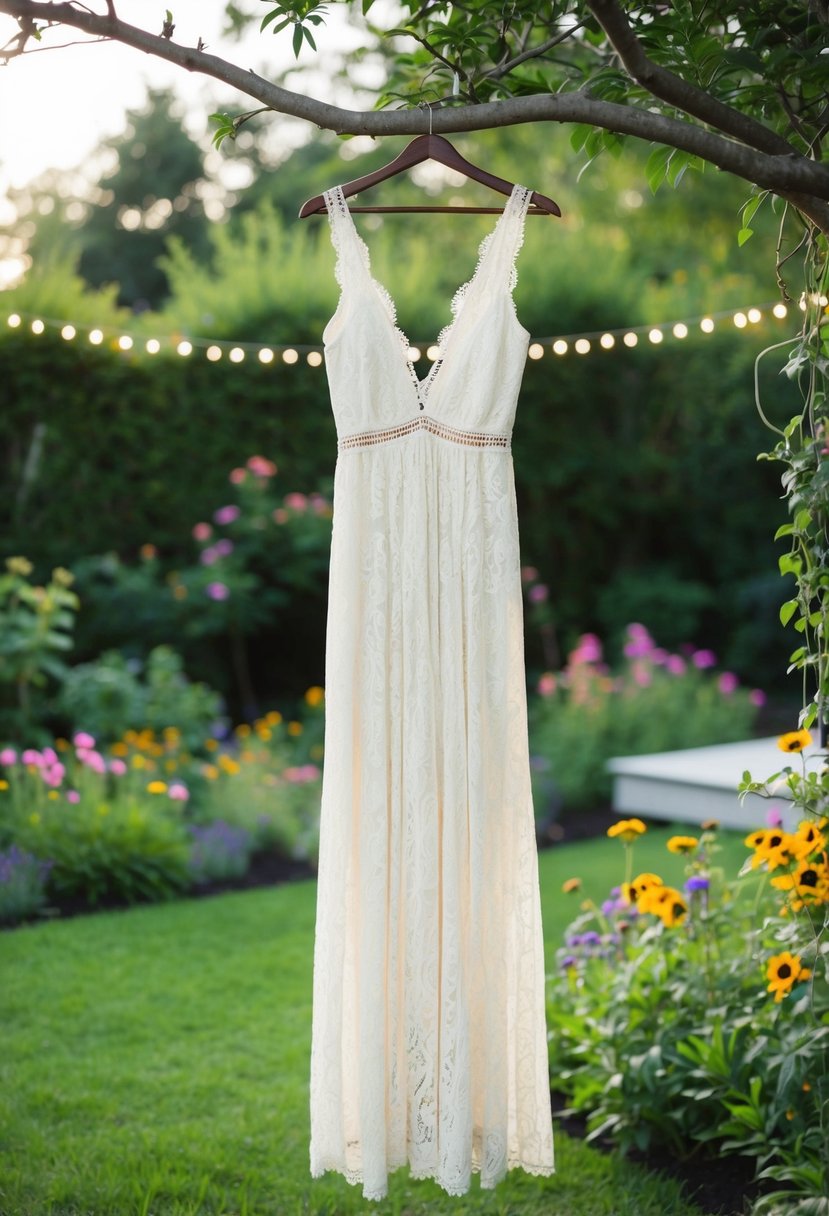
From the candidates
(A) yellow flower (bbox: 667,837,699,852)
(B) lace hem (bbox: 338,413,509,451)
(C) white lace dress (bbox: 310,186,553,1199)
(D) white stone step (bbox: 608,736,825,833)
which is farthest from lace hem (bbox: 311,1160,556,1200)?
(D) white stone step (bbox: 608,736,825,833)

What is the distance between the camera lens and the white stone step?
465cm

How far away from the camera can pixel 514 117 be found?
170cm

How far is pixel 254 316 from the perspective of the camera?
19.8 feet

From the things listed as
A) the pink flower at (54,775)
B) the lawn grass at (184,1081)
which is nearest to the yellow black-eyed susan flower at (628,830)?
the lawn grass at (184,1081)

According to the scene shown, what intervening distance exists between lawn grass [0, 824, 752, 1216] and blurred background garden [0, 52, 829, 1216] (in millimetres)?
18

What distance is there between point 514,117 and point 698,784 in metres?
3.53

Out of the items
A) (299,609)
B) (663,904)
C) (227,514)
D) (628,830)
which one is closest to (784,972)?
(663,904)

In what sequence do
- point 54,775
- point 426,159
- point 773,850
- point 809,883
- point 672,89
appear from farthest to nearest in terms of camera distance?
point 54,775, point 773,850, point 809,883, point 426,159, point 672,89

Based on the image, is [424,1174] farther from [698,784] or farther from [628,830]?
[698,784]

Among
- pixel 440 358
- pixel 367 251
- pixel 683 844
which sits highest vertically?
pixel 367 251

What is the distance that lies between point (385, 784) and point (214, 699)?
137 inches

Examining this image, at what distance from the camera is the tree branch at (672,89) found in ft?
4.99

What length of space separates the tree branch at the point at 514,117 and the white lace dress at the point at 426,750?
0.40ft

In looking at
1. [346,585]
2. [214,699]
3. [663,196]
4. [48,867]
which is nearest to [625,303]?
[663,196]
